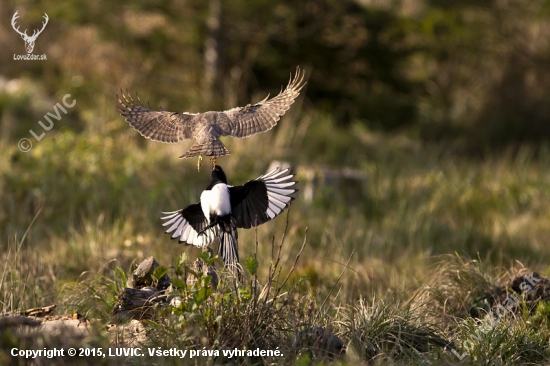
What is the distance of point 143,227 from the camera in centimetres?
601

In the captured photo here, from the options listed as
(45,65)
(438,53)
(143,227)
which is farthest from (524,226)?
(45,65)

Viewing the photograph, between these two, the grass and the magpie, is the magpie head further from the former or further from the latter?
the grass

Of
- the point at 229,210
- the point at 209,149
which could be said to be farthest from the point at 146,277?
the point at 209,149

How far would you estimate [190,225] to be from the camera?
3686 mm

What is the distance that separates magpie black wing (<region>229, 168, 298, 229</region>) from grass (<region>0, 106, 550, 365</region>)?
244 millimetres

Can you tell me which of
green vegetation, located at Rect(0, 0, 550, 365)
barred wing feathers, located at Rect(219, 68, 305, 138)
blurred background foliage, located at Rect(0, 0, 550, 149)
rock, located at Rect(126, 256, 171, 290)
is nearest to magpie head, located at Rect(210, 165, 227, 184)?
barred wing feathers, located at Rect(219, 68, 305, 138)

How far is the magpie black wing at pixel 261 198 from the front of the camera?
349 centimetres

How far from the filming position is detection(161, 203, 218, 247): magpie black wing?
3641 millimetres

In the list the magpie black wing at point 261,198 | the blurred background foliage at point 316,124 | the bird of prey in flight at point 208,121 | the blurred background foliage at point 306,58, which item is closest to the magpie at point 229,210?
the magpie black wing at point 261,198

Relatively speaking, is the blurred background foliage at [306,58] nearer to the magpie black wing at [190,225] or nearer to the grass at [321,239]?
the grass at [321,239]

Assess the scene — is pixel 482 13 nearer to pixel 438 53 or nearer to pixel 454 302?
pixel 438 53

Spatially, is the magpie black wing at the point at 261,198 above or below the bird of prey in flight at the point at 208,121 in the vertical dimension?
below

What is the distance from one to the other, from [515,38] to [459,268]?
877 centimetres

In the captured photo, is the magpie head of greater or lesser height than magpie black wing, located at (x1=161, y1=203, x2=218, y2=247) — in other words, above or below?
above
